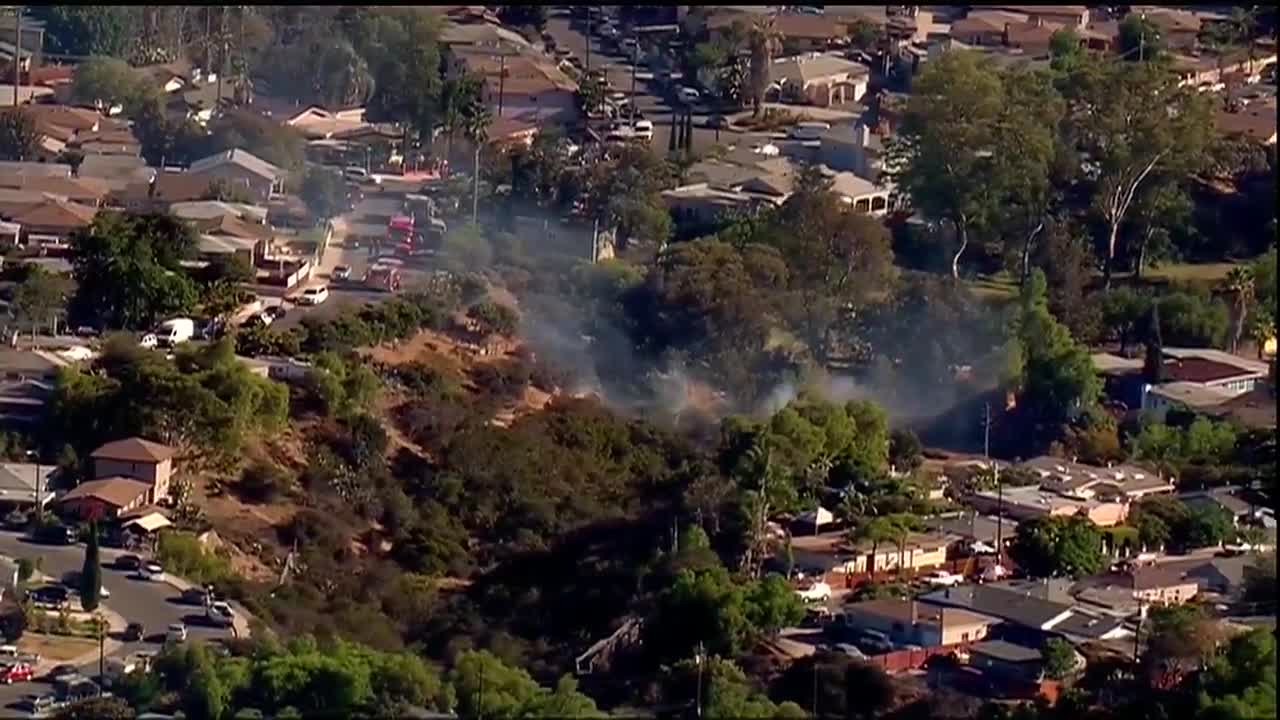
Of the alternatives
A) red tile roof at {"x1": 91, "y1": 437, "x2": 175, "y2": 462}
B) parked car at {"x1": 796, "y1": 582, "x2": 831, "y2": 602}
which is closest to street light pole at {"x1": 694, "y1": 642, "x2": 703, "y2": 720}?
parked car at {"x1": 796, "y1": 582, "x2": 831, "y2": 602}

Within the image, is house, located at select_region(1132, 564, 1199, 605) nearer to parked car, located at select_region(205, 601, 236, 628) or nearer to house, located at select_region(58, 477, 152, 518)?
parked car, located at select_region(205, 601, 236, 628)

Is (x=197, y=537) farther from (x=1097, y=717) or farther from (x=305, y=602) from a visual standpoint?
(x=1097, y=717)

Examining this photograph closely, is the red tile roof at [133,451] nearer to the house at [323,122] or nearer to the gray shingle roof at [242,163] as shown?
the gray shingle roof at [242,163]

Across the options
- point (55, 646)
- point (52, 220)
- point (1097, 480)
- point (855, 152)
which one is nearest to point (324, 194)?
point (52, 220)

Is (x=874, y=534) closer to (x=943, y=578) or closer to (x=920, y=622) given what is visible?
(x=943, y=578)

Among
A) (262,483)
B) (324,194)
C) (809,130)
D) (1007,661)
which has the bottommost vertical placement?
(809,130)

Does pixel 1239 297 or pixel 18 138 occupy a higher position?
pixel 1239 297
